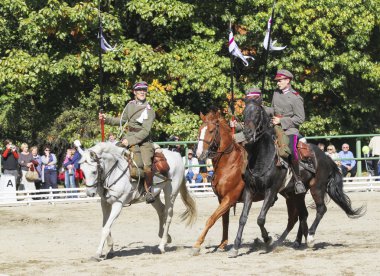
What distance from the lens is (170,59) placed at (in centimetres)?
2972

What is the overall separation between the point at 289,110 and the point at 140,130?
242cm

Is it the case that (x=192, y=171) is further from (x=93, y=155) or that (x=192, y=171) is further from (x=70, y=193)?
(x=93, y=155)

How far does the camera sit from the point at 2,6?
29875mm

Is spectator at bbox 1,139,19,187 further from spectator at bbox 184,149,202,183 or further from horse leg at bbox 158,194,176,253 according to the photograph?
horse leg at bbox 158,194,176,253

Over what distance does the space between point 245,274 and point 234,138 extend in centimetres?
330

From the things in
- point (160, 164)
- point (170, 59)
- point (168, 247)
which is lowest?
point (168, 247)

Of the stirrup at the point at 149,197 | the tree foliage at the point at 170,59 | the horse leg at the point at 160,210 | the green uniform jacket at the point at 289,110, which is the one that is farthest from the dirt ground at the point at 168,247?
the tree foliage at the point at 170,59

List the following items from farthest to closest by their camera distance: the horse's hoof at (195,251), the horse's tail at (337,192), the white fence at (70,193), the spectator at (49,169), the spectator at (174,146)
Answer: the spectator at (174,146)
the spectator at (49,169)
the white fence at (70,193)
the horse's tail at (337,192)
the horse's hoof at (195,251)


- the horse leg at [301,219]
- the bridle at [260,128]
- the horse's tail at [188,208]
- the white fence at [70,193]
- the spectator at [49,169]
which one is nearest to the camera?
the bridle at [260,128]

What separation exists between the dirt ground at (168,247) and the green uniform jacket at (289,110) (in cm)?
198

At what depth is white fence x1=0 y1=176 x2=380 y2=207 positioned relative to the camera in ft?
85.6

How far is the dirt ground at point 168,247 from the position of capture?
12930 millimetres

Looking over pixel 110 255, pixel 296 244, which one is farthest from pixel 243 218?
pixel 110 255

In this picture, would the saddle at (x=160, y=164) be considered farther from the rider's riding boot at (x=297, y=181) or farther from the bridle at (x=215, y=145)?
the rider's riding boot at (x=297, y=181)
